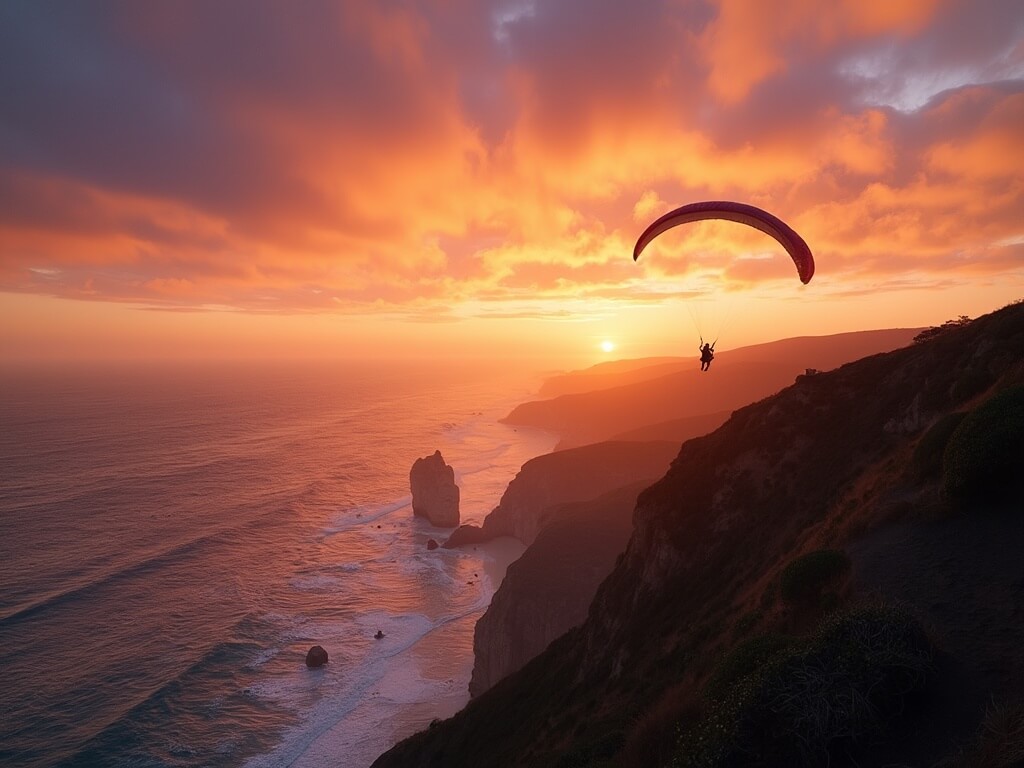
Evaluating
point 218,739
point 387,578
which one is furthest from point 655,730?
point 387,578

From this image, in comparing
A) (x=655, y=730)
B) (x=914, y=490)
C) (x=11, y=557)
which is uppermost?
(x=914, y=490)

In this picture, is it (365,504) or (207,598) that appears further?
(365,504)

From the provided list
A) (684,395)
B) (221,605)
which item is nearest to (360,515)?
(221,605)

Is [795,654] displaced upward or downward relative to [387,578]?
upward

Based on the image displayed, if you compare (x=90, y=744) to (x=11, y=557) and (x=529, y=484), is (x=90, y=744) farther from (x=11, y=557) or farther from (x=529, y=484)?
(x=529, y=484)

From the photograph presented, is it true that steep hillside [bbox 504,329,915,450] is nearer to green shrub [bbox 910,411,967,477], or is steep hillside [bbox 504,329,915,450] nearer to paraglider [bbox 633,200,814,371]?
paraglider [bbox 633,200,814,371]

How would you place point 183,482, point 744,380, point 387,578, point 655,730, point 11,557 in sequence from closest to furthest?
point 655,730 < point 11,557 < point 387,578 < point 183,482 < point 744,380

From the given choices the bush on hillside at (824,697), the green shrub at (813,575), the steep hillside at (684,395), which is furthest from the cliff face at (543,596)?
the steep hillside at (684,395)

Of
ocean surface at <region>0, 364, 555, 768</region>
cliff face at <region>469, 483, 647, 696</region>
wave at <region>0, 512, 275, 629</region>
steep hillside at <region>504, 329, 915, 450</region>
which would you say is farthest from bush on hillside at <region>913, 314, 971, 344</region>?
steep hillside at <region>504, 329, 915, 450</region>
